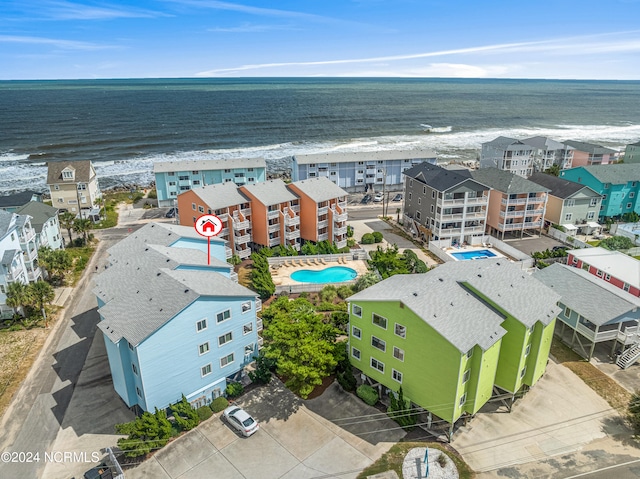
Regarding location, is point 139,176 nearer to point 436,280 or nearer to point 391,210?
point 391,210

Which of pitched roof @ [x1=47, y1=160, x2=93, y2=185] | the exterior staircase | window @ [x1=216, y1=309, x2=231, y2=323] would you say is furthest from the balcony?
the exterior staircase

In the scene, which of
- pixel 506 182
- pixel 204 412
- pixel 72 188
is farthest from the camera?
pixel 72 188

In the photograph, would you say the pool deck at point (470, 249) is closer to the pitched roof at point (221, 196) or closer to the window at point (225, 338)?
the pitched roof at point (221, 196)

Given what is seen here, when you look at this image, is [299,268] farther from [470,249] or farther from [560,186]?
[560,186]

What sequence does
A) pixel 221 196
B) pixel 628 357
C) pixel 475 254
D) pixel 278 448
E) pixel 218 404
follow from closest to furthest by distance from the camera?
pixel 278 448 < pixel 218 404 < pixel 628 357 < pixel 221 196 < pixel 475 254

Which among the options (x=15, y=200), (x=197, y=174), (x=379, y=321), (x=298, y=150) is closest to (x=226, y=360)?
(x=379, y=321)

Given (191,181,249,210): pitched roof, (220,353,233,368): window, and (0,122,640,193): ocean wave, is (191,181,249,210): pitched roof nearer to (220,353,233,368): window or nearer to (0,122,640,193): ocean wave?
(220,353,233,368): window
